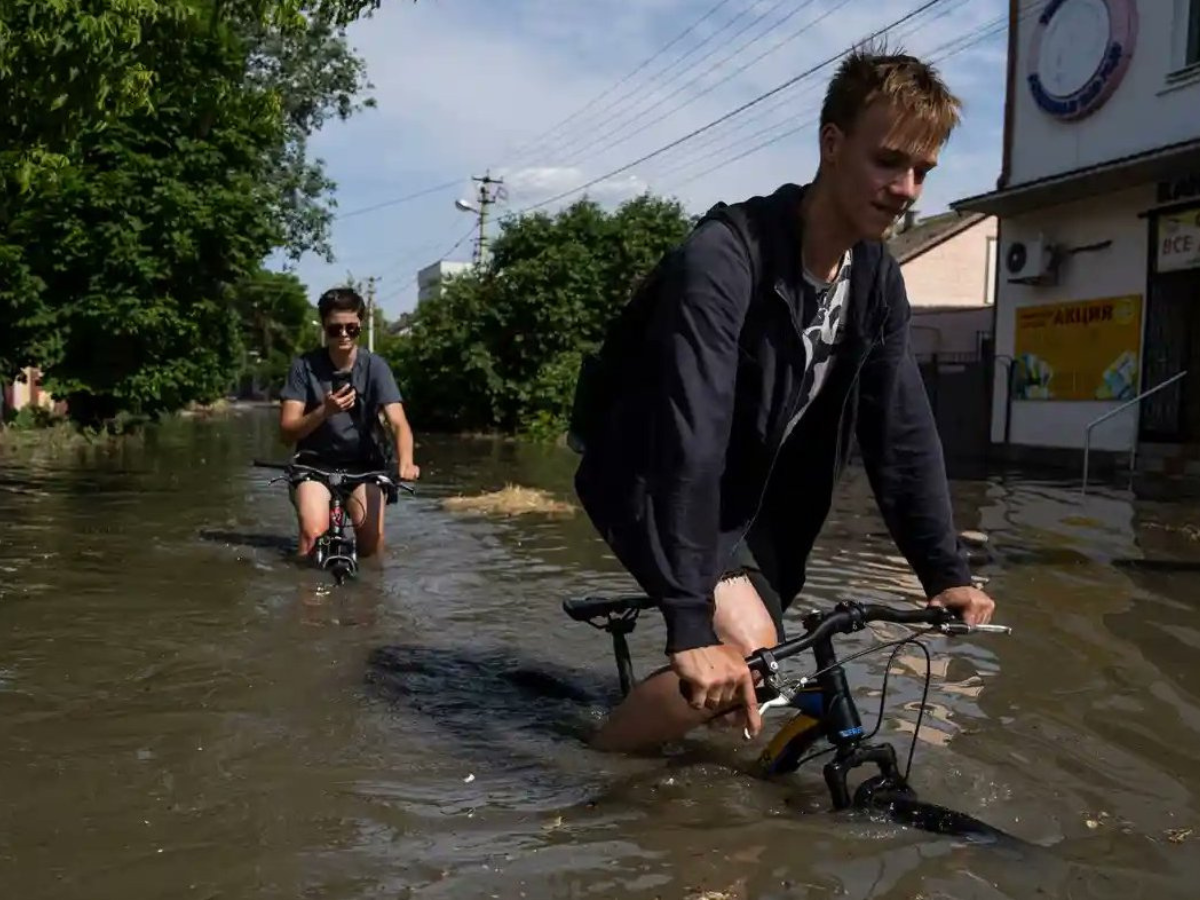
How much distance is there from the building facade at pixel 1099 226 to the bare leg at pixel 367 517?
12.6 m

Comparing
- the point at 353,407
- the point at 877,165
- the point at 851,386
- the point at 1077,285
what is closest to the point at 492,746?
the point at 851,386

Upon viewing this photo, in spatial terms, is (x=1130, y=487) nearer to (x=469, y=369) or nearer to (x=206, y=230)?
(x=206, y=230)

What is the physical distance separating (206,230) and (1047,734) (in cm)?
1771

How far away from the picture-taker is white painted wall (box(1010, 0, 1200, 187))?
17344 mm

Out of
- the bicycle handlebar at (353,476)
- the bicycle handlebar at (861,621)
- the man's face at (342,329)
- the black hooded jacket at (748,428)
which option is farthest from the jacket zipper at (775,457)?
the man's face at (342,329)

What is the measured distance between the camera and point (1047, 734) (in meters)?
4.41

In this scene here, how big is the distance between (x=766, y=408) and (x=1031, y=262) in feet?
61.0

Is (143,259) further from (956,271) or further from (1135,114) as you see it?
(956,271)

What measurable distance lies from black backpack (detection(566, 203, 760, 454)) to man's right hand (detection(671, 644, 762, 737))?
0.80 metres

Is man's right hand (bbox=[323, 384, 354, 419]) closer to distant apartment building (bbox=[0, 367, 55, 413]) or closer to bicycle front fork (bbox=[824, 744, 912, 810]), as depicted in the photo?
bicycle front fork (bbox=[824, 744, 912, 810])

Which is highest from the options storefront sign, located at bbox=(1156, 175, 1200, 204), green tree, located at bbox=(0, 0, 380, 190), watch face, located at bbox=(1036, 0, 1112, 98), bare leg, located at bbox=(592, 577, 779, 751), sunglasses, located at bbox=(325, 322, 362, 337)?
watch face, located at bbox=(1036, 0, 1112, 98)

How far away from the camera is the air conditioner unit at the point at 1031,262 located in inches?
793

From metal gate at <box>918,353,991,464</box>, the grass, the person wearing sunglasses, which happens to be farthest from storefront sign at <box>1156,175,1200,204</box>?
the person wearing sunglasses

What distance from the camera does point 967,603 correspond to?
3.35 m
